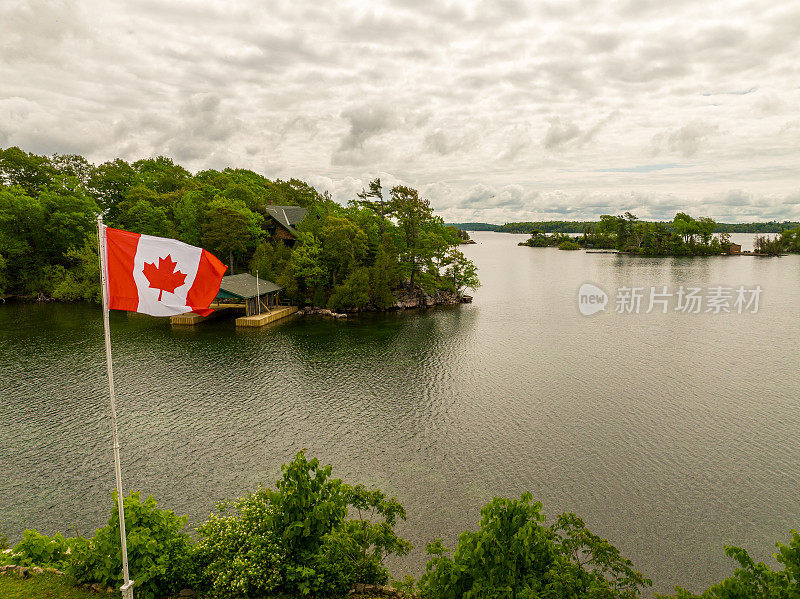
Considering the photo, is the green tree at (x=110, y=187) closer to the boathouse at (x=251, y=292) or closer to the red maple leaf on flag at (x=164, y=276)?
the boathouse at (x=251, y=292)

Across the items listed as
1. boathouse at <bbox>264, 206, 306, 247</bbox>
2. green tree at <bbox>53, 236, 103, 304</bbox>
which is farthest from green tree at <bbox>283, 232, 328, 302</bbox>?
green tree at <bbox>53, 236, 103, 304</bbox>

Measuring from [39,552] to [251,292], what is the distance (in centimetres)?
3503

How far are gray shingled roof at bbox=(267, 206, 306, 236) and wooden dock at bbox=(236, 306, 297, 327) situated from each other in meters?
12.6

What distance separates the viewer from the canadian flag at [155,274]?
9469mm

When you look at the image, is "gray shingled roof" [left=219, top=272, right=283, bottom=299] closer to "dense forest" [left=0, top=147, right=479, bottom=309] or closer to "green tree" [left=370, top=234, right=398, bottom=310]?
"dense forest" [left=0, top=147, right=479, bottom=309]

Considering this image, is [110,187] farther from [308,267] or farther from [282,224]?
[308,267]

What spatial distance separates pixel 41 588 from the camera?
10.2 meters

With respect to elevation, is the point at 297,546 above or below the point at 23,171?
below

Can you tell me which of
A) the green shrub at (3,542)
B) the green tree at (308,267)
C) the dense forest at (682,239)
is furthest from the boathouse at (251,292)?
the dense forest at (682,239)

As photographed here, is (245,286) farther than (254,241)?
No

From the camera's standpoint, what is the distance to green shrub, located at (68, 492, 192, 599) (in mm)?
10242

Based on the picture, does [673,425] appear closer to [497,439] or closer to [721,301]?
[497,439]

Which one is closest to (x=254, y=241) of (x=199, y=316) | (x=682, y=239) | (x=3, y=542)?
(x=199, y=316)

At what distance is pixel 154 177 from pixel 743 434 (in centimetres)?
8455
